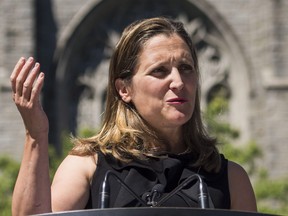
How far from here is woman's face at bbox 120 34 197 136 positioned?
4.50 m

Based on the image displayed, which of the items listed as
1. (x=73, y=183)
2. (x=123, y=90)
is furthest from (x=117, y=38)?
(x=73, y=183)

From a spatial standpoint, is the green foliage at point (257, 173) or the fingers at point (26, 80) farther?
the green foliage at point (257, 173)

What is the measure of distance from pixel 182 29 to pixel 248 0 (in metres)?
20.8

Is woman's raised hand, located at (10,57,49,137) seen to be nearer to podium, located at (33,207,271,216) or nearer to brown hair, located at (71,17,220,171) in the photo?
brown hair, located at (71,17,220,171)

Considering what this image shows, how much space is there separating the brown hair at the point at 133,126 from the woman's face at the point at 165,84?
3cm

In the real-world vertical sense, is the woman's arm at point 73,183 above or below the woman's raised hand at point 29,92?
below

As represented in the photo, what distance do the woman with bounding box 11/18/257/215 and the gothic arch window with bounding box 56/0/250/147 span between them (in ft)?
66.2

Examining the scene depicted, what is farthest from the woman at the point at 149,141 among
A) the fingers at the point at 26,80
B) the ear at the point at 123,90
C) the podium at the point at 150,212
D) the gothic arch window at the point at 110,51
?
the gothic arch window at the point at 110,51

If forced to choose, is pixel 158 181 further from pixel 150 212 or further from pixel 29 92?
pixel 150 212

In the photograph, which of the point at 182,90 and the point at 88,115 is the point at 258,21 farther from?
the point at 182,90

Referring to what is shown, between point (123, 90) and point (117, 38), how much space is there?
20351 mm

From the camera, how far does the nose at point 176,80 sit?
448cm

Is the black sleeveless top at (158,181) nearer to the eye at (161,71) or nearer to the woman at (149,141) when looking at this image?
the woman at (149,141)

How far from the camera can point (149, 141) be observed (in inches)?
181
